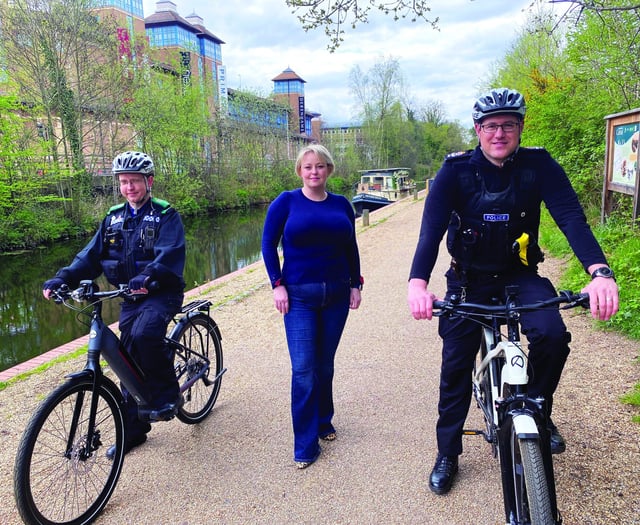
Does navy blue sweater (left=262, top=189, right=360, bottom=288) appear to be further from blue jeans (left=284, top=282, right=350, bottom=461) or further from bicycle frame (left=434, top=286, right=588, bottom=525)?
bicycle frame (left=434, top=286, right=588, bottom=525)

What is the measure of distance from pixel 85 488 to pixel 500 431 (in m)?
2.37

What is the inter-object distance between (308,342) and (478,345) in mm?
1105

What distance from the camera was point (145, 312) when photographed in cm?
330

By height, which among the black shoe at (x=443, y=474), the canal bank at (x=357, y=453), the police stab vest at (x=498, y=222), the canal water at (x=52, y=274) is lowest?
the canal water at (x=52, y=274)

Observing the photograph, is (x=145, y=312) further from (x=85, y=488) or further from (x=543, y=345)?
(x=543, y=345)

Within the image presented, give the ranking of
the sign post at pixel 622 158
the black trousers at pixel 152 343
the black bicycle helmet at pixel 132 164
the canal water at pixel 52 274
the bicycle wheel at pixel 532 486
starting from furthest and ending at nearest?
the canal water at pixel 52 274 < the sign post at pixel 622 158 < the black bicycle helmet at pixel 132 164 < the black trousers at pixel 152 343 < the bicycle wheel at pixel 532 486

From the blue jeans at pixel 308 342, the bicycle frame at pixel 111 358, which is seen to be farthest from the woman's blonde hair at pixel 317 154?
the bicycle frame at pixel 111 358

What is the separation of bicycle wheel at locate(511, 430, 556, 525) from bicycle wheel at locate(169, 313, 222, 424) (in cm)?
244

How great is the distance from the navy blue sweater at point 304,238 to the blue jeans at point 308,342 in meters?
0.09

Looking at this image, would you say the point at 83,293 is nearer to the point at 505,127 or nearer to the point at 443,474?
the point at 443,474

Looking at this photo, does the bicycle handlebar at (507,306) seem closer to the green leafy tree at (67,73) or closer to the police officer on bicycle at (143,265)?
the police officer on bicycle at (143,265)

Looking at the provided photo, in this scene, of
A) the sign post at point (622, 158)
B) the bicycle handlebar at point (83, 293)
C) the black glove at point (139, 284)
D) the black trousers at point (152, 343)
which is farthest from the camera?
the sign post at point (622, 158)

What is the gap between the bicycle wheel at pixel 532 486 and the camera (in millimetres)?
1994

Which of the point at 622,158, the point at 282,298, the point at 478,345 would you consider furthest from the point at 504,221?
the point at 622,158
